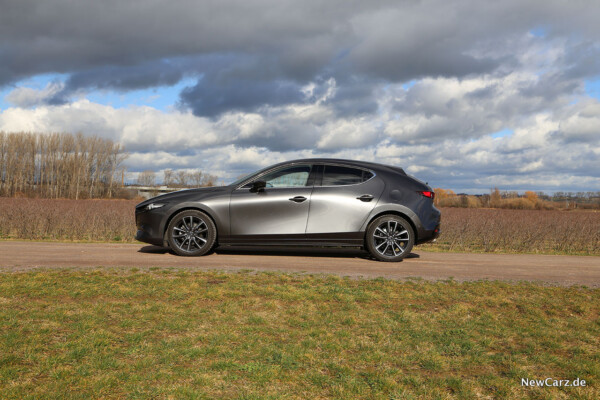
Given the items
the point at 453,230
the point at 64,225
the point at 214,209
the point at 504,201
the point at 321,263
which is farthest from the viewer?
the point at 504,201

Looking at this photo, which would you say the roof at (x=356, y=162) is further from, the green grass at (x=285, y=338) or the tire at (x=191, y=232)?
the green grass at (x=285, y=338)

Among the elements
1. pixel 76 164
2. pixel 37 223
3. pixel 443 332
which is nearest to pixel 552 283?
pixel 443 332

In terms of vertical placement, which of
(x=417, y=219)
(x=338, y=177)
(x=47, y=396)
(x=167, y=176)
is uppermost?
(x=167, y=176)

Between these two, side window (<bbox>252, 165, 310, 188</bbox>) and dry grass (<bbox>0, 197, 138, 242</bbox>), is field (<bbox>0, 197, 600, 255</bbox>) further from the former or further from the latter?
side window (<bbox>252, 165, 310, 188</bbox>)

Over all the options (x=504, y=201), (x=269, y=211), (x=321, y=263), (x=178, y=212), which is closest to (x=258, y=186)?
(x=269, y=211)

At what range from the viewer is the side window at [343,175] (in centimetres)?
853

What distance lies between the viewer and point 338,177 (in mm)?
8570

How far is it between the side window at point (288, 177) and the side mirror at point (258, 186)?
17cm

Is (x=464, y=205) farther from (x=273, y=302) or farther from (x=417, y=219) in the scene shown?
(x=273, y=302)

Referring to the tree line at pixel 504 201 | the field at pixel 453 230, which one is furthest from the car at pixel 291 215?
the tree line at pixel 504 201

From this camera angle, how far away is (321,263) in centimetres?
787

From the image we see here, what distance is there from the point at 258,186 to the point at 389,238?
2.53 meters

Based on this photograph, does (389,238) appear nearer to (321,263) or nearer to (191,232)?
(321,263)

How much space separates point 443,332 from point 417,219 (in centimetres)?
432
